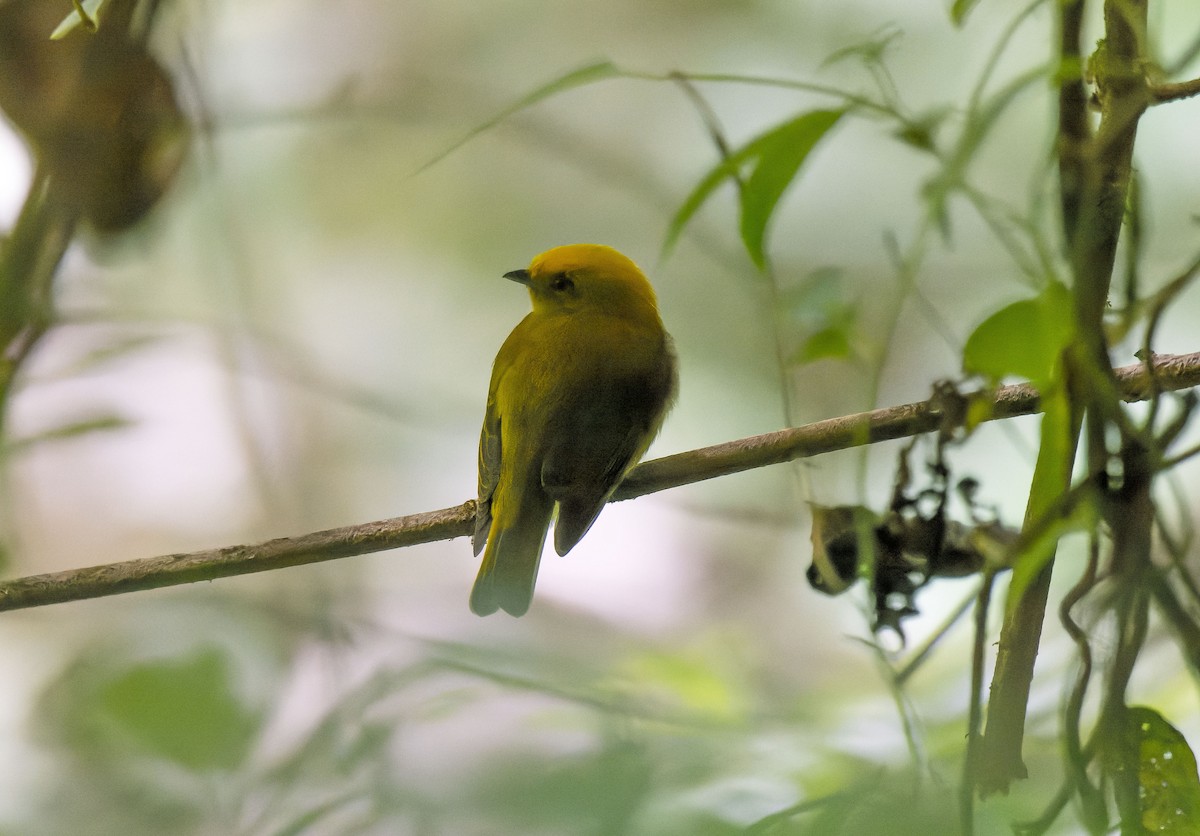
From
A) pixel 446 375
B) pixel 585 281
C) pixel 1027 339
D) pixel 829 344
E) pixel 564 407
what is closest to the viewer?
pixel 1027 339

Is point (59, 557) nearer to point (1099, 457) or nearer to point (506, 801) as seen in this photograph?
point (506, 801)

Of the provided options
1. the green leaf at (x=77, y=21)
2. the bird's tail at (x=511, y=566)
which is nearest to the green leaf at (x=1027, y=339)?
the green leaf at (x=77, y=21)

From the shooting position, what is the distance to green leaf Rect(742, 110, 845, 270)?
62 cm

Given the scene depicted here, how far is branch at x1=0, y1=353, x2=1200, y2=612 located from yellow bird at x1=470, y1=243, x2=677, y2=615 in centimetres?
30

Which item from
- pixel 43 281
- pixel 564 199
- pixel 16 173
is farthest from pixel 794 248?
pixel 16 173

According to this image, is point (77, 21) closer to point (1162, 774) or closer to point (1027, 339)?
point (1027, 339)

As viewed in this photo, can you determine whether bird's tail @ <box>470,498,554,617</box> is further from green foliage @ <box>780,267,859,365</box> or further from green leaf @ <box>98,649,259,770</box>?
green foliage @ <box>780,267,859,365</box>

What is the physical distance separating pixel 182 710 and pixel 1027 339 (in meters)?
0.92

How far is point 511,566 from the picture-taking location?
139 centimetres

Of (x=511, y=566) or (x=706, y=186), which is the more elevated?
(x=706, y=186)

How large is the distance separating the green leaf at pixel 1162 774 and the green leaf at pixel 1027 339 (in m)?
0.24

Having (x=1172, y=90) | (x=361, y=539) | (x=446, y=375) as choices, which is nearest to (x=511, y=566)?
(x=361, y=539)

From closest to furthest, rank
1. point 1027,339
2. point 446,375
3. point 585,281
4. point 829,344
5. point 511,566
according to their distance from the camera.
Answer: point 1027,339 < point 829,344 < point 511,566 < point 585,281 < point 446,375

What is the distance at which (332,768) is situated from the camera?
1263 millimetres
